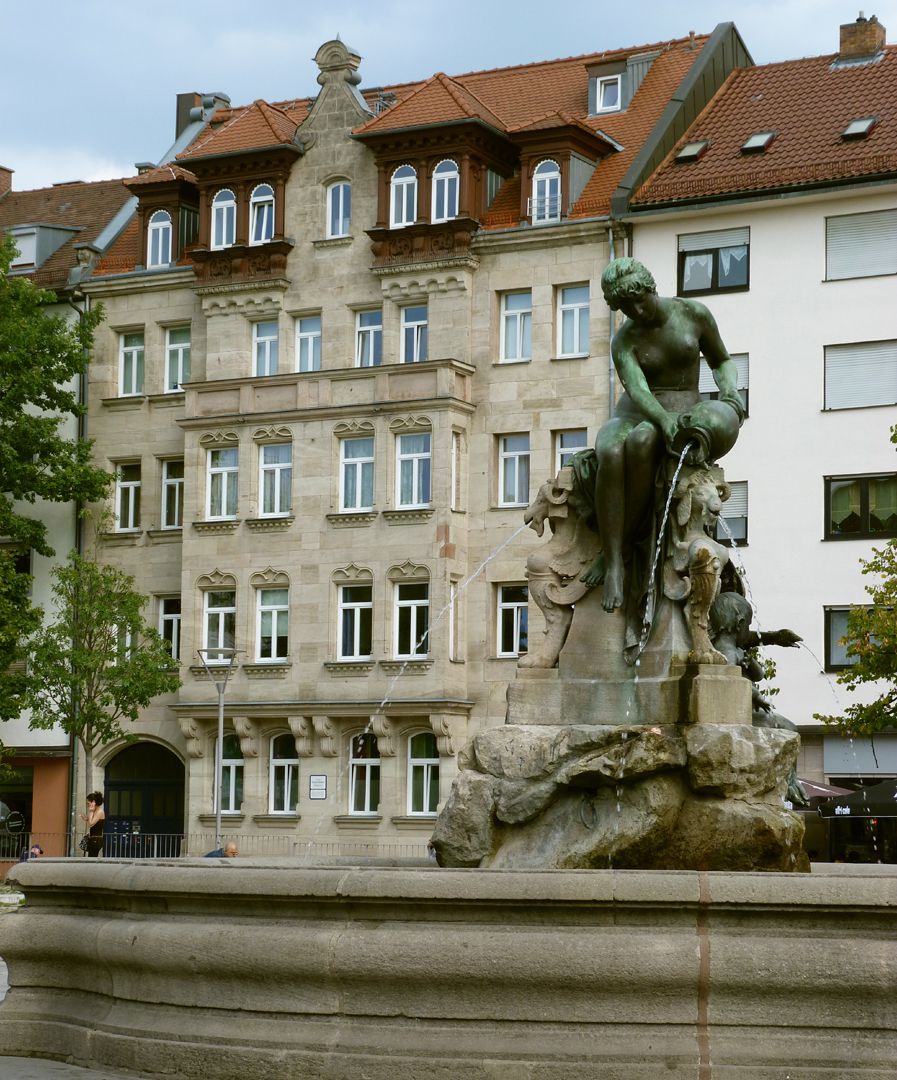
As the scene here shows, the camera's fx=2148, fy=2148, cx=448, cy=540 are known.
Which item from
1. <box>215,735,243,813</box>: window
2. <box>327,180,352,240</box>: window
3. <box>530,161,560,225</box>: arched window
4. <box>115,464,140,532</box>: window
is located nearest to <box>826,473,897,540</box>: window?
<box>530,161,560,225</box>: arched window

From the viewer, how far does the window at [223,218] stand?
148 ft

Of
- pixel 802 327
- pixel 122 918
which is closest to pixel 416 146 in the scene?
pixel 802 327

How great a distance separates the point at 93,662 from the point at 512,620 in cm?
809

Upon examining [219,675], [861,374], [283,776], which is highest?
[861,374]

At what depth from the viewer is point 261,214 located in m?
44.8

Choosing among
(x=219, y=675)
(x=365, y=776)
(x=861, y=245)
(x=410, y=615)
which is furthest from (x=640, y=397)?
(x=219, y=675)

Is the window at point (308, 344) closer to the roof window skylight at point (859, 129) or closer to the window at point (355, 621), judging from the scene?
the window at point (355, 621)

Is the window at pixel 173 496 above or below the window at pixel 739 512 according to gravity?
above

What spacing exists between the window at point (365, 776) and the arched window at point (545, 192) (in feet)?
35.2

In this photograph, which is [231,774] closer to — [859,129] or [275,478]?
[275,478]

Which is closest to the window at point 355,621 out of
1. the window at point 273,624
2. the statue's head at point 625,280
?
the window at point 273,624

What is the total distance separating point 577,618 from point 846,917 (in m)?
3.72

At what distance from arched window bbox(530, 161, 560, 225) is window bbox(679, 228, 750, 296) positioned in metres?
3.07

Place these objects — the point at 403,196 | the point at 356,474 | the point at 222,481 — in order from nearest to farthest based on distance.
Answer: the point at 356,474
the point at 403,196
the point at 222,481
